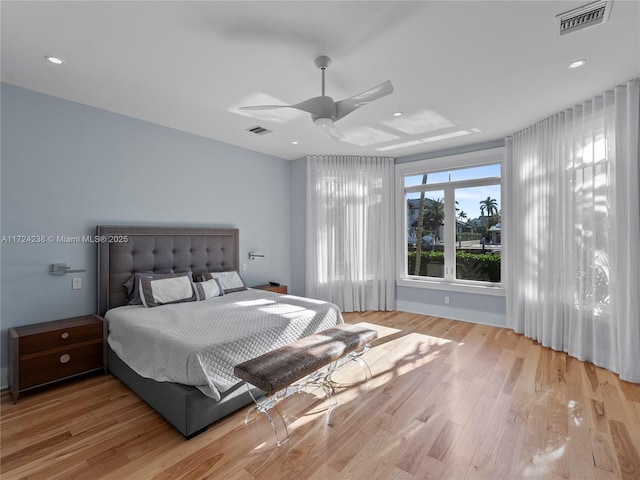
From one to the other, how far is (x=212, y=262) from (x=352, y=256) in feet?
7.46

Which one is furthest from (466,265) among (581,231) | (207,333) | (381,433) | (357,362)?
(207,333)

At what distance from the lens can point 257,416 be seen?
229 centimetres

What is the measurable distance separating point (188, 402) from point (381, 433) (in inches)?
50.9

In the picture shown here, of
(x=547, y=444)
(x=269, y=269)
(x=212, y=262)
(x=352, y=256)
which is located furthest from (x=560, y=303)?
(x=212, y=262)

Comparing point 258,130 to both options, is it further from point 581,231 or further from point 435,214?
point 581,231

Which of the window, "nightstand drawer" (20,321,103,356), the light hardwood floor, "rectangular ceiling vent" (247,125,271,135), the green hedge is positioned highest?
"rectangular ceiling vent" (247,125,271,135)

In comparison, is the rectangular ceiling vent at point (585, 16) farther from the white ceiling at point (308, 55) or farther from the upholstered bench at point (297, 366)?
the upholstered bench at point (297, 366)

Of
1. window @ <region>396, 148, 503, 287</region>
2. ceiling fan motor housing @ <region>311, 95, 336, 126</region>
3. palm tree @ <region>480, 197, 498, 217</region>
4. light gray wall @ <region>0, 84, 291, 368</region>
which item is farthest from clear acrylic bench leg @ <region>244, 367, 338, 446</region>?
palm tree @ <region>480, 197, 498, 217</region>

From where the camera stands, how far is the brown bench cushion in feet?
6.34

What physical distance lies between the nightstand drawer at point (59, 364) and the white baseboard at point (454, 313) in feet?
14.0

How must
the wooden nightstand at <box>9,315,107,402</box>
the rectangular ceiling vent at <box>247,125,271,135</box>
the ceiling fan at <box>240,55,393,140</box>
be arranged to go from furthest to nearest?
the rectangular ceiling vent at <box>247,125,271,135</box>, the wooden nightstand at <box>9,315,107,402</box>, the ceiling fan at <box>240,55,393,140</box>

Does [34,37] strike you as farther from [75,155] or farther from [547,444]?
[547,444]

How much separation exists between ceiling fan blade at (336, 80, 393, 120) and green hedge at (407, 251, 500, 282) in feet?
11.5

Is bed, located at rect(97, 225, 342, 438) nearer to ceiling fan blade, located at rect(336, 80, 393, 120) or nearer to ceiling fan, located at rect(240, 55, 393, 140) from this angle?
ceiling fan, located at rect(240, 55, 393, 140)
